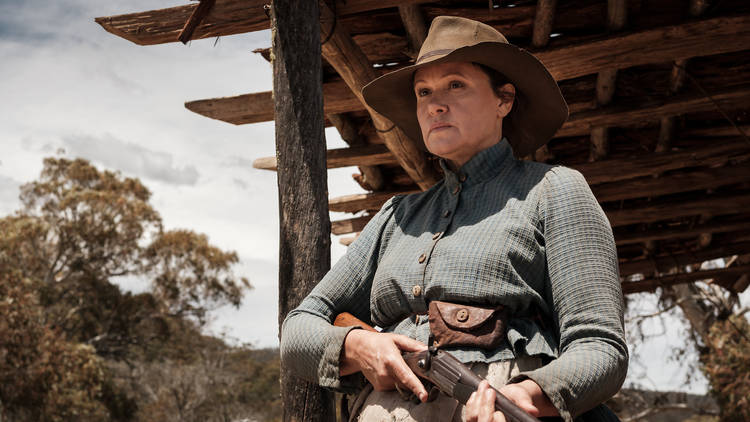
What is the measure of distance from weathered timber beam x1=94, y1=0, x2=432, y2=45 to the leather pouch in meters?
2.24

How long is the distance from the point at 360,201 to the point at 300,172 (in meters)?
3.41

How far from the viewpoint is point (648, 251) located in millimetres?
7949

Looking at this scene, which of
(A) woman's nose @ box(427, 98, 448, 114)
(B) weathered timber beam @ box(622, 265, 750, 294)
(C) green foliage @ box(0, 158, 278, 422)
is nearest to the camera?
(A) woman's nose @ box(427, 98, 448, 114)

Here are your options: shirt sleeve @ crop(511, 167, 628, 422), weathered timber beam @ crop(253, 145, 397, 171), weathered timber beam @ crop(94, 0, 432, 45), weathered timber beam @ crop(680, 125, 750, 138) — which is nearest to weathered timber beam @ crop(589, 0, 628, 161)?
weathered timber beam @ crop(680, 125, 750, 138)

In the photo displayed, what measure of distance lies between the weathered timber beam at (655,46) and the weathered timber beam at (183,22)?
1095mm

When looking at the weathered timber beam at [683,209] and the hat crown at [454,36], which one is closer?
the hat crown at [454,36]

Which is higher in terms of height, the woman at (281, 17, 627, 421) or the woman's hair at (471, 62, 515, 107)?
the woman's hair at (471, 62, 515, 107)

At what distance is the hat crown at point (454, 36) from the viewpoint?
1886 mm

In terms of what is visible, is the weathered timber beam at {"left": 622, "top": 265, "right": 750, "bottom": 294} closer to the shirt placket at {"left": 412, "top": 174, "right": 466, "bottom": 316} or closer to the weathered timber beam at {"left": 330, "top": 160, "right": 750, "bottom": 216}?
the weathered timber beam at {"left": 330, "top": 160, "right": 750, "bottom": 216}

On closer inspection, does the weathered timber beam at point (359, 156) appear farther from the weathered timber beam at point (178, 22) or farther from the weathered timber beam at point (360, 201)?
the weathered timber beam at point (178, 22)

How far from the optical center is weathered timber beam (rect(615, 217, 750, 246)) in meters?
6.84

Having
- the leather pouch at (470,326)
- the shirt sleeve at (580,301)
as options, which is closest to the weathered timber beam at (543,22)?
the shirt sleeve at (580,301)

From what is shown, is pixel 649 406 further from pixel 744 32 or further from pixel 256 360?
pixel 256 360

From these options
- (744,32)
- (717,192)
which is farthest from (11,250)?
(744,32)
